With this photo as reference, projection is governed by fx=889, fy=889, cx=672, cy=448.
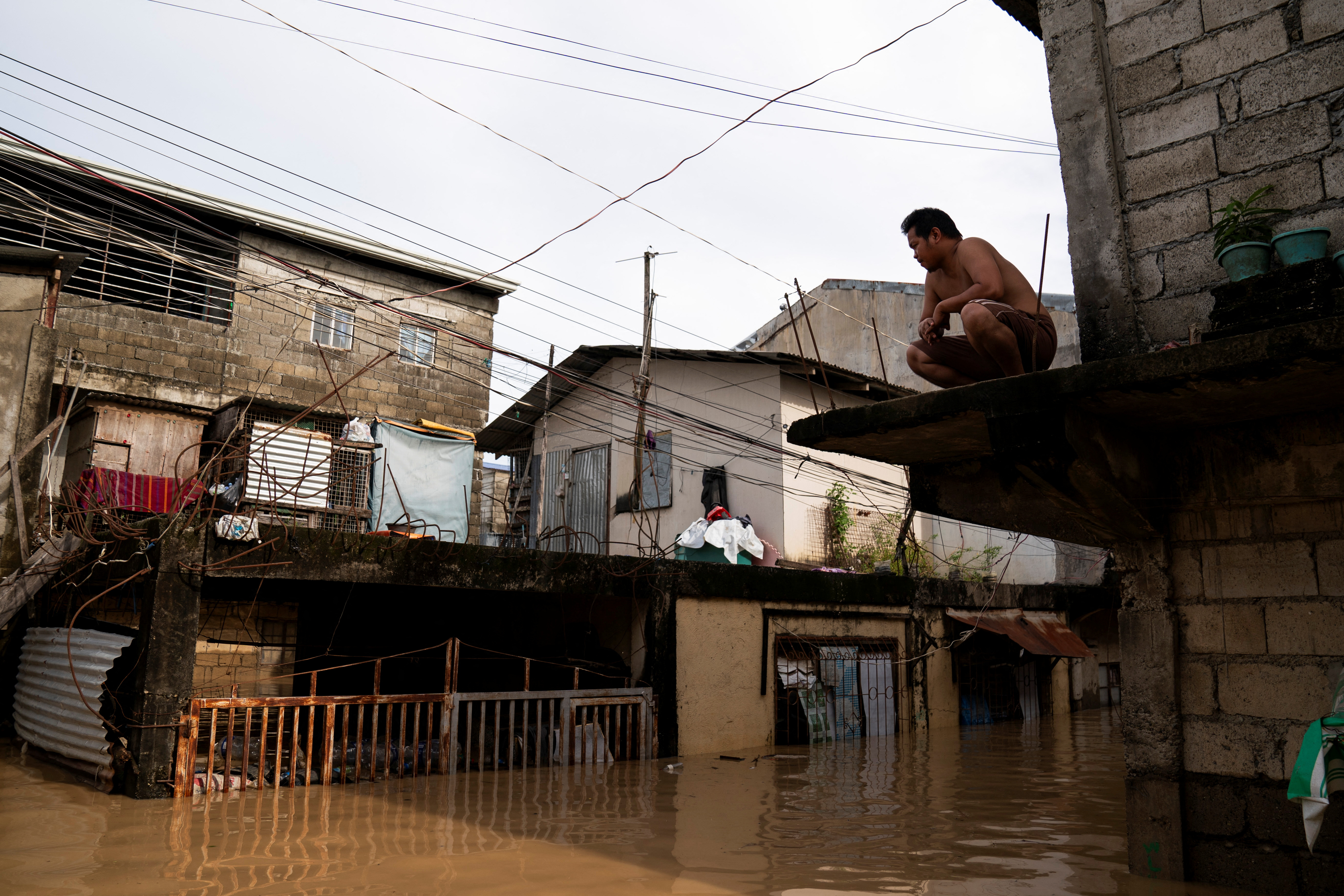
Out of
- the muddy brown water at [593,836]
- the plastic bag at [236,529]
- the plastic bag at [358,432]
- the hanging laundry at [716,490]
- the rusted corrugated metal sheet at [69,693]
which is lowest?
the muddy brown water at [593,836]

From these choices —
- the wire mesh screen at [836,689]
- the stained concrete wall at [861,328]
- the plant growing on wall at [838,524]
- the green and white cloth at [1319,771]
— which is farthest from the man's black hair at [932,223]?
the stained concrete wall at [861,328]

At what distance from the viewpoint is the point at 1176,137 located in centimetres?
521

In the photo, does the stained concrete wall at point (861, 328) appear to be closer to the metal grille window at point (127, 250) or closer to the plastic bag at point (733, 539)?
the plastic bag at point (733, 539)

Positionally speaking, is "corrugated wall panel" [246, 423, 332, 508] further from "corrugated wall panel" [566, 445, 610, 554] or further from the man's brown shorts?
the man's brown shorts

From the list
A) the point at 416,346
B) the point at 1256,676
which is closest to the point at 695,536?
the point at 416,346

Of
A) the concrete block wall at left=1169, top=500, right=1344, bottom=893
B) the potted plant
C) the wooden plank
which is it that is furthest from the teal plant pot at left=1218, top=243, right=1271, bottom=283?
the wooden plank

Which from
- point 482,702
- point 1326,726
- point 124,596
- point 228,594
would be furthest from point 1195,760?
point 124,596

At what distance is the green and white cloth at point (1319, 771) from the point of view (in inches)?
157

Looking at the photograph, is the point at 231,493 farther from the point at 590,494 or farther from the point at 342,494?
the point at 590,494

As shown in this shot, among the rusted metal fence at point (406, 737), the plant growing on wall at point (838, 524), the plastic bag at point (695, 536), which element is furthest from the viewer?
the plant growing on wall at point (838, 524)

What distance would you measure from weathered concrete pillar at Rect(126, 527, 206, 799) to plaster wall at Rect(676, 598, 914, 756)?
233 inches

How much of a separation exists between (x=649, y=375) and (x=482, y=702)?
385 inches

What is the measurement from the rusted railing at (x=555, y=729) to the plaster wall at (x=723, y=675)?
634 millimetres

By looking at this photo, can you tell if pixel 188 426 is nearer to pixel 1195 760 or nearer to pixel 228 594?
pixel 228 594
